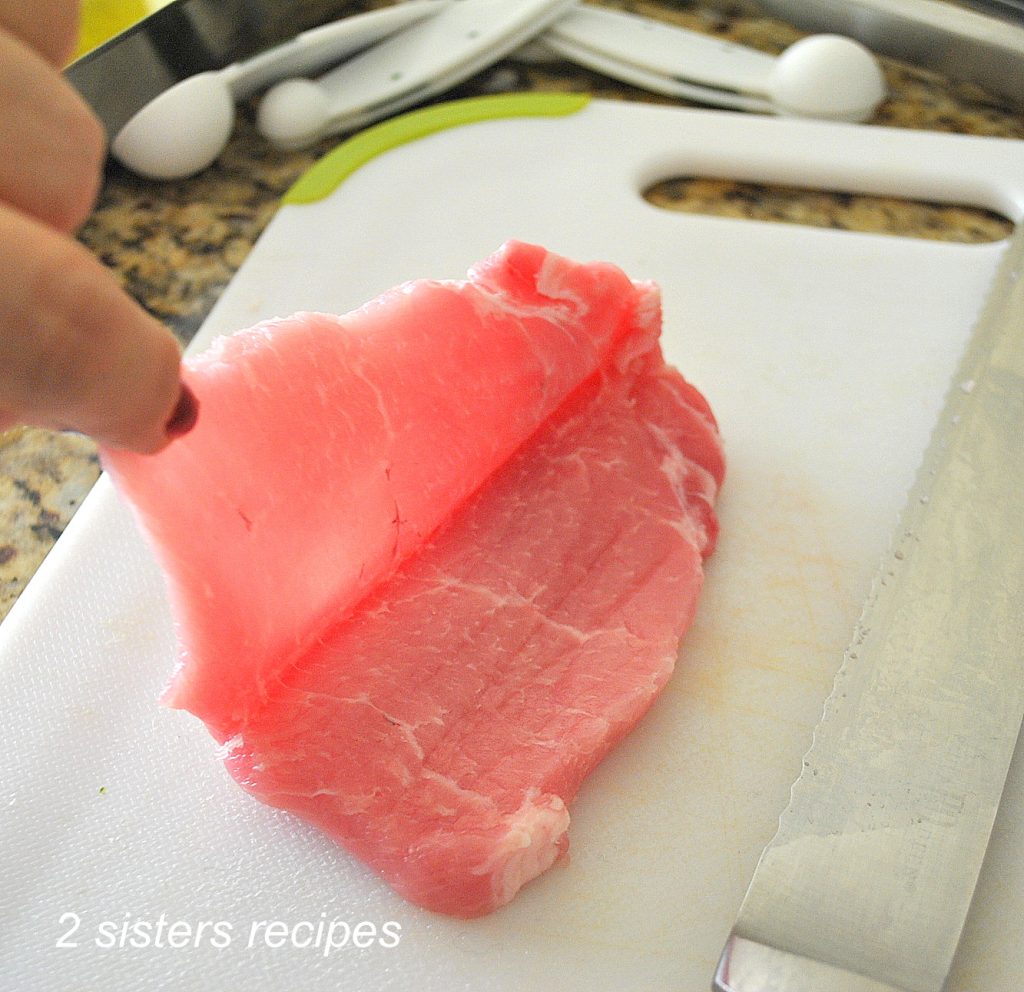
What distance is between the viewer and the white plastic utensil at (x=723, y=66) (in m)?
2.20

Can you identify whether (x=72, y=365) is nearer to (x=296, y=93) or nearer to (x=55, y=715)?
(x=55, y=715)

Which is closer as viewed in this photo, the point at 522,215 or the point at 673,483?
the point at 673,483

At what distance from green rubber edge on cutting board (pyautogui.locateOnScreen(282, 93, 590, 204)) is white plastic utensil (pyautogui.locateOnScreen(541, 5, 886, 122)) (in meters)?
0.18

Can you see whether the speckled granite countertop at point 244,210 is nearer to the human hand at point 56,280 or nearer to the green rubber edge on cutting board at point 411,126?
the green rubber edge on cutting board at point 411,126

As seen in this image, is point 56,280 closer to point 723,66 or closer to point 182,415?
point 182,415

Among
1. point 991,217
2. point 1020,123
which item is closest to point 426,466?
point 991,217

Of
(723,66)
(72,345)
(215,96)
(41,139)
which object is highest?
(41,139)

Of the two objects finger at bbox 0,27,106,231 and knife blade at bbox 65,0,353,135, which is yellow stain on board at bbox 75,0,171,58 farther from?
finger at bbox 0,27,106,231

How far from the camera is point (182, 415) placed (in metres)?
0.93

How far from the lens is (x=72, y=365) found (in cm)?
77

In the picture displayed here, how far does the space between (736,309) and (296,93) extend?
3.13 ft

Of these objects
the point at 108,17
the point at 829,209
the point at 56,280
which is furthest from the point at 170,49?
the point at 56,280

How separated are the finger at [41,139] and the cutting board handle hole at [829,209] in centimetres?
151

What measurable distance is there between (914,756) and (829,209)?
1217 millimetres
